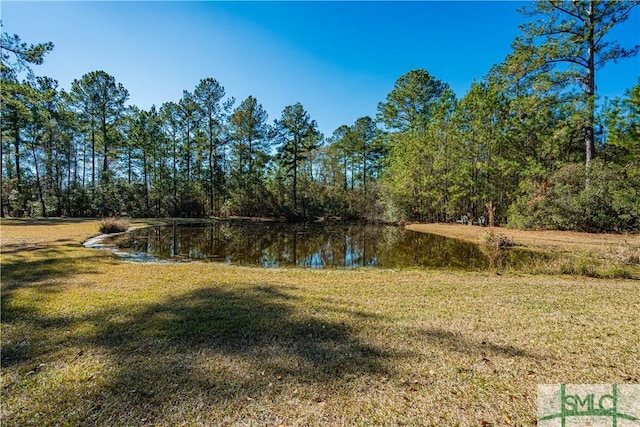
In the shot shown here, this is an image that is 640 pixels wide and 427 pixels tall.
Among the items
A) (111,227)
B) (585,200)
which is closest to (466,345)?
(585,200)

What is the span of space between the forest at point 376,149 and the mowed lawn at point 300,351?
13.5 meters

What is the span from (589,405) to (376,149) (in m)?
36.9

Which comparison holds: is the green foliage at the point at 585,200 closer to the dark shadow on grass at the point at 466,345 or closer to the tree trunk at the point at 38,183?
the dark shadow on grass at the point at 466,345

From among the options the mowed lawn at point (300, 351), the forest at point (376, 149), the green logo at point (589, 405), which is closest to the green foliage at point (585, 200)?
the forest at point (376, 149)

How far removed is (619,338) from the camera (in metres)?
3.46

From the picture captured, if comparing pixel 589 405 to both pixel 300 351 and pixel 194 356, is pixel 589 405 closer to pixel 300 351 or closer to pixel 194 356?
pixel 300 351

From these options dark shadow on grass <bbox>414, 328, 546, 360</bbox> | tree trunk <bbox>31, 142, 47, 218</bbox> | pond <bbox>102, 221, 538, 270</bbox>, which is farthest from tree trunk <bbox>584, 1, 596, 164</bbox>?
tree trunk <bbox>31, 142, 47, 218</bbox>

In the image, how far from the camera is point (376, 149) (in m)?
37.6

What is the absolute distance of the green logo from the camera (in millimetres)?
2193

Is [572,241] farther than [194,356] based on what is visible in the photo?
Yes

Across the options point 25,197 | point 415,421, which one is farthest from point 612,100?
point 25,197

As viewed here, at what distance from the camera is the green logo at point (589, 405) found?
2.19m

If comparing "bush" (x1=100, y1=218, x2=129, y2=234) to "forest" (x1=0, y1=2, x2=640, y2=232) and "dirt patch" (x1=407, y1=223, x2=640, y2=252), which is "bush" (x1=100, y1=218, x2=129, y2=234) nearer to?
"forest" (x1=0, y1=2, x2=640, y2=232)

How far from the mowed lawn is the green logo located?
0.27ft
